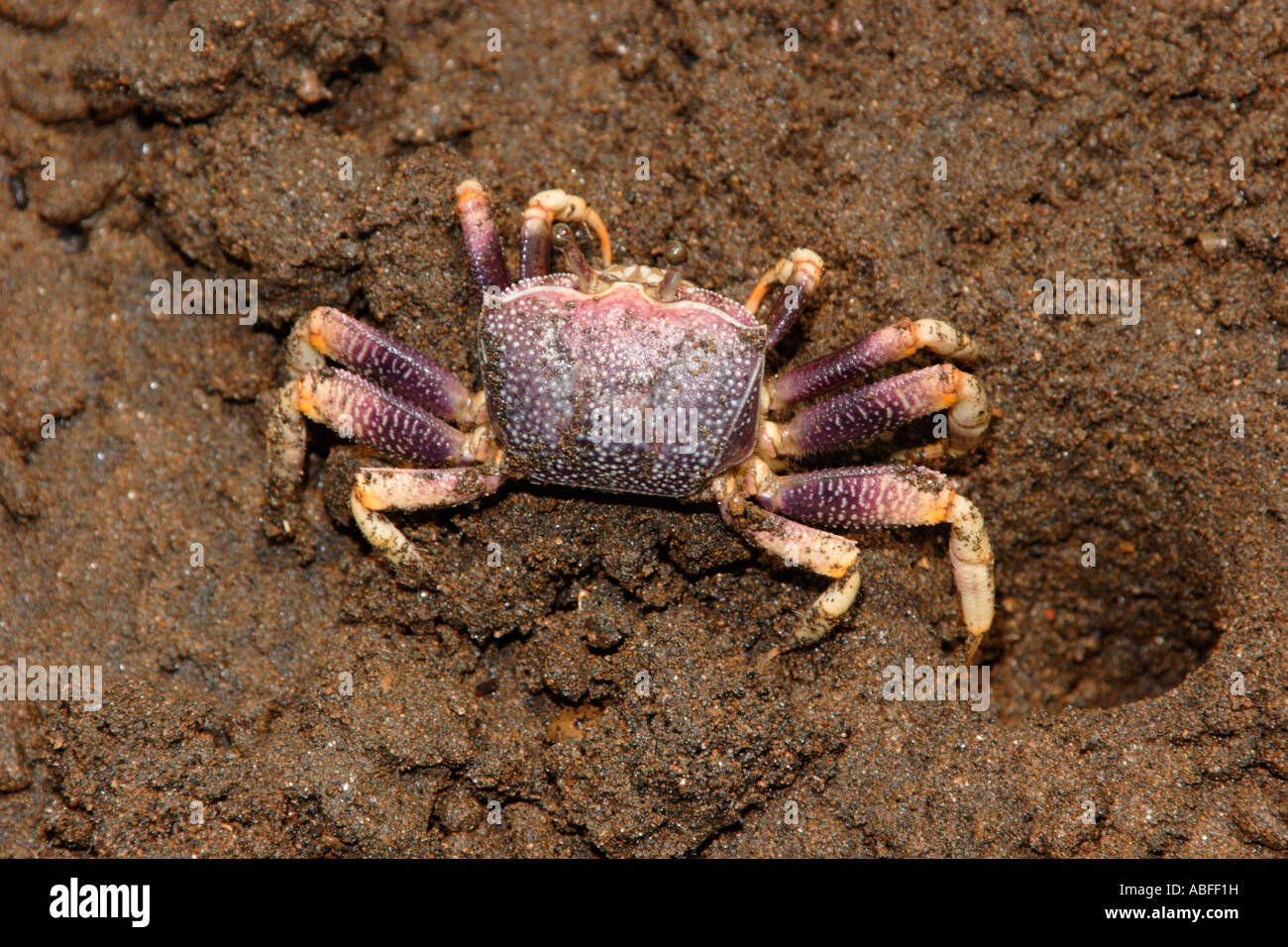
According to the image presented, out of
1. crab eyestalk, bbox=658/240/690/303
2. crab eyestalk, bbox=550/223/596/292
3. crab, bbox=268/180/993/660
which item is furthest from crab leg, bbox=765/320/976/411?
crab eyestalk, bbox=550/223/596/292

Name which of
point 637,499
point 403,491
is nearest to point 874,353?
point 637,499

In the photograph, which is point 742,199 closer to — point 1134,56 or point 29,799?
point 1134,56

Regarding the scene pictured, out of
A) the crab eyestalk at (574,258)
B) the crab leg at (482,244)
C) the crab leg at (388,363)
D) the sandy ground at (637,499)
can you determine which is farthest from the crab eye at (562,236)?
the crab leg at (388,363)

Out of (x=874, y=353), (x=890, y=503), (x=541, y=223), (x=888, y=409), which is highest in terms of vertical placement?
(x=541, y=223)

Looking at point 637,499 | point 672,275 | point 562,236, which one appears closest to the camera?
point 672,275

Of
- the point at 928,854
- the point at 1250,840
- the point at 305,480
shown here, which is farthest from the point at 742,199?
the point at 1250,840

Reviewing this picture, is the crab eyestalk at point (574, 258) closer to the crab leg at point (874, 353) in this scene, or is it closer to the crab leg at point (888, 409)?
the crab leg at point (874, 353)

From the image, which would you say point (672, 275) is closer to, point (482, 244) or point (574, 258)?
point (574, 258)

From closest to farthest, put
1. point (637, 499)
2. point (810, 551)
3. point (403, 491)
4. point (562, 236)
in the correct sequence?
point (562, 236) → point (810, 551) → point (403, 491) → point (637, 499)
